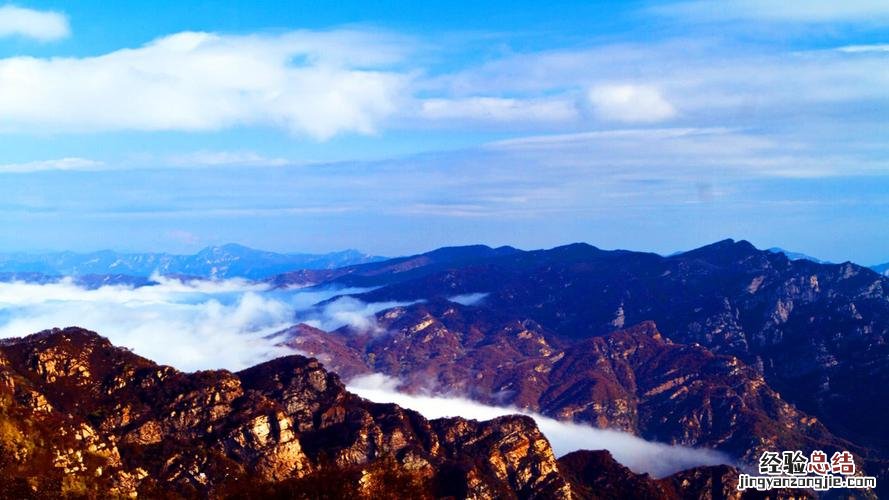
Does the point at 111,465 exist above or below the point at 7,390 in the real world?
below

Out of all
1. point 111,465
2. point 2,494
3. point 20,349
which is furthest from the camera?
point 20,349

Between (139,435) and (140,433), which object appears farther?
(140,433)

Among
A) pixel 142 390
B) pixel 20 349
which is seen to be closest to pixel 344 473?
pixel 142 390

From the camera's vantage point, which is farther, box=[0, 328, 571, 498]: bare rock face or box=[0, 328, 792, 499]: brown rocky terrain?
box=[0, 328, 571, 498]: bare rock face

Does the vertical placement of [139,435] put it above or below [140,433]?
below

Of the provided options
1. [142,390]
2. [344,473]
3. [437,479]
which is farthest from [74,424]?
[437,479]

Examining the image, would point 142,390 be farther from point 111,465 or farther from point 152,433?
point 111,465

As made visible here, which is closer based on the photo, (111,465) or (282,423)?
(111,465)

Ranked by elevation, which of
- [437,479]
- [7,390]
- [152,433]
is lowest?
[437,479]

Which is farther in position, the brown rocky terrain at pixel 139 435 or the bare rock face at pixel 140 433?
the bare rock face at pixel 140 433

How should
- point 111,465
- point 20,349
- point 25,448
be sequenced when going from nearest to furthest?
1. point 25,448
2. point 111,465
3. point 20,349
